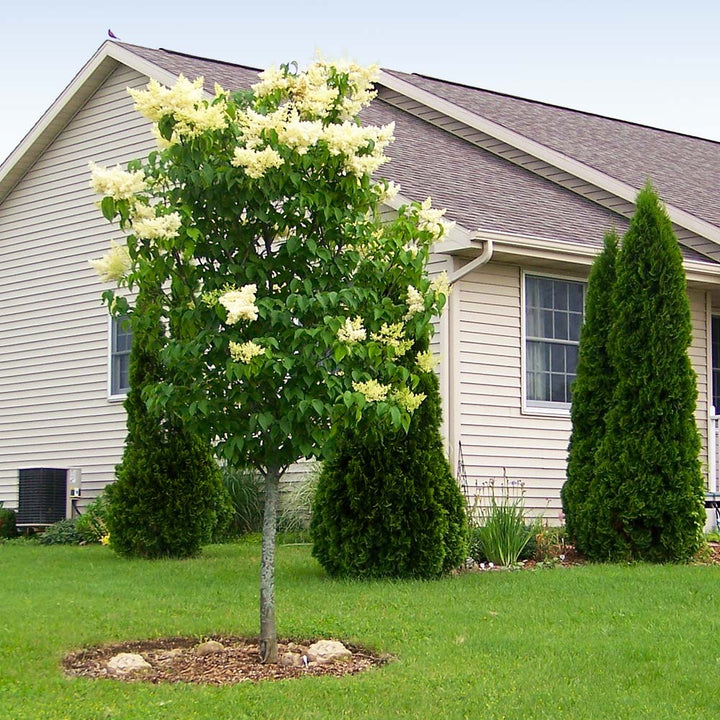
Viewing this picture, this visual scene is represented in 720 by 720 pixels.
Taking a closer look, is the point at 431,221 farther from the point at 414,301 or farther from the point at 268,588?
the point at 268,588

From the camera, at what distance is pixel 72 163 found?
16938 mm

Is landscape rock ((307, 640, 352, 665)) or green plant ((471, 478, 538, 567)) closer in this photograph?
landscape rock ((307, 640, 352, 665))

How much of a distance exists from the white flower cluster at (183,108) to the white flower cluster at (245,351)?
124 cm

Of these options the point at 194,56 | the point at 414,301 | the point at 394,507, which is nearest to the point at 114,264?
the point at 414,301

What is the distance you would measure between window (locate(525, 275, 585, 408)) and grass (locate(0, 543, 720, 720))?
10.8ft

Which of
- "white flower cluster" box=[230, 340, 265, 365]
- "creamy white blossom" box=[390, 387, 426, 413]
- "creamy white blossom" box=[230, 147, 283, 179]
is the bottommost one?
"creamy white blossom" box=[390, 387, 426, 413]

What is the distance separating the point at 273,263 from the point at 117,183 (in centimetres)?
102

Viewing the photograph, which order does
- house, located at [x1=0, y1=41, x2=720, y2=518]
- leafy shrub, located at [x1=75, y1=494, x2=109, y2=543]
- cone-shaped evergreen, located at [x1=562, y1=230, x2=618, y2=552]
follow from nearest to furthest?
cone-shaped evergreen, located at [x1=562, y1=230, x2=618, y2=552]
house, located at [x1=0, y1=41, x2=720, y2=518]
leafy shrub, located at [x1=75, y1=494, x2=109, y2=543]

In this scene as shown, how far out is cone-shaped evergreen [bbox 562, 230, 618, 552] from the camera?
11.0 metres

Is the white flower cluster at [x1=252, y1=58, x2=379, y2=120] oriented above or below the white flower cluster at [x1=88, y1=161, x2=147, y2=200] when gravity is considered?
above

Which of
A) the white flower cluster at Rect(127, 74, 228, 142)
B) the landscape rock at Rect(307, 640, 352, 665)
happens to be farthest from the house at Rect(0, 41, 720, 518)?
the white flower cluster at Rect(127, 74, 228, 142)

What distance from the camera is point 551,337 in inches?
522

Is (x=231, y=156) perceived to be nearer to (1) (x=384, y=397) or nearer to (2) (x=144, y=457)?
(1) (x=384, y=397)

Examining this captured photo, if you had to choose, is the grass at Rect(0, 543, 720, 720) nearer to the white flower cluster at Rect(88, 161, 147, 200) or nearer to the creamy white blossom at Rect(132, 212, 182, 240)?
the creamy white blossom at Rect(132, 212, 182, 240)
